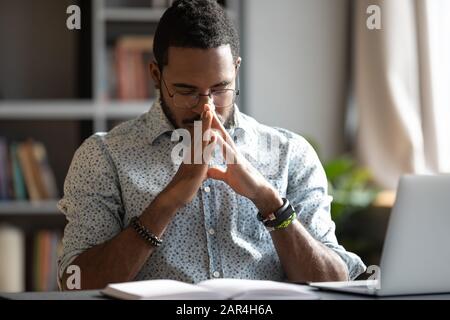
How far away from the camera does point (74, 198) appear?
1.76 meters

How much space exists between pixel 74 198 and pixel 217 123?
0.31 meters

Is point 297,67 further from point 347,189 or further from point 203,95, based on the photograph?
point 203,95

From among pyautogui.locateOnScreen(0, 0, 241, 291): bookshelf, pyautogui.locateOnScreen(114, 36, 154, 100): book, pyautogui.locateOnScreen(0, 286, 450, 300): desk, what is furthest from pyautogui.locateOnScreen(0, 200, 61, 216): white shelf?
pyautogui.locateOnScreen(0, 286, 450, 300): desk

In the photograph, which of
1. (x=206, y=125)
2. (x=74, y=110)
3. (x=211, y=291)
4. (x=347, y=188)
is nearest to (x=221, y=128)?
(x=206, y=125)

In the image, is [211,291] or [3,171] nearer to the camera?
[211,291]

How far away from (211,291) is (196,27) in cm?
61

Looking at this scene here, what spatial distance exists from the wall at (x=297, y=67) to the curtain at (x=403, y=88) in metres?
0.12

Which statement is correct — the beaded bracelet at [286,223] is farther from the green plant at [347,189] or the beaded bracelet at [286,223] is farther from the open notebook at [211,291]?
the green plant at [347,189]

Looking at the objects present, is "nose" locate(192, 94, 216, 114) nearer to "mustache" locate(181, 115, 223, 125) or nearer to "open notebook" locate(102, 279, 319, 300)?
"mustache" locate(181, 115, 223, 125)

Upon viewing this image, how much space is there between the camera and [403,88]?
3.49m

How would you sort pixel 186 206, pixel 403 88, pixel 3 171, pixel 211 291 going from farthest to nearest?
pixel 3 171, pixel 403 88, pixel 186 206, pixel 211 291

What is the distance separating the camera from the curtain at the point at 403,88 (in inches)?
128

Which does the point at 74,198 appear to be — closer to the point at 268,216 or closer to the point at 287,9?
the point at 268,216

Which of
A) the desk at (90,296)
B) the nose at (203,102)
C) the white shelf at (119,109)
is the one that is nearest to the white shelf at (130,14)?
the white shelf at (119,109)
